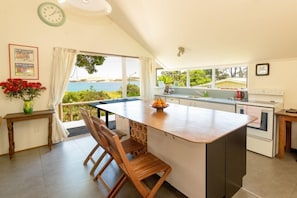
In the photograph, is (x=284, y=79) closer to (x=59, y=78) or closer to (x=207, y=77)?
(x=207, y=77)

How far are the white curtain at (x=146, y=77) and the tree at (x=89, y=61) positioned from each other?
1.12 m

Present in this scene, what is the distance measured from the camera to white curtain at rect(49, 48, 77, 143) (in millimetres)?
3513

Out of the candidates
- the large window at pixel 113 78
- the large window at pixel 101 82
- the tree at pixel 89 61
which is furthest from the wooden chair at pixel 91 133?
the tree at pixel 89 61

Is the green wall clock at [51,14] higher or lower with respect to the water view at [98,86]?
higher

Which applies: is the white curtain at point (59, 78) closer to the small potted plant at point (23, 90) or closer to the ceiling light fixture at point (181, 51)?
the small potted plant at point (23, 90)

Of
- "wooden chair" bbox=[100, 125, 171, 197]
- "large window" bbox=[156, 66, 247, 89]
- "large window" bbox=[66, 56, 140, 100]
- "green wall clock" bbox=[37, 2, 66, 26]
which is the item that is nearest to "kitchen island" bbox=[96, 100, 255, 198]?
"wooden chair" bbox=[100, 125, 171, 197]

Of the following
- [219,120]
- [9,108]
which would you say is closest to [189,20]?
[219,120]

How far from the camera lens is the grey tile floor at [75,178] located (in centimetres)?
198

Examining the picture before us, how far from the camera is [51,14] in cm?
344

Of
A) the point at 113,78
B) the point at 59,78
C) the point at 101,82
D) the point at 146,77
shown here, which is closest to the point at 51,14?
the point at 59,78

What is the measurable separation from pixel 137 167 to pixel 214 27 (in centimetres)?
273

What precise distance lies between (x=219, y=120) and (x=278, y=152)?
1707 millimetres

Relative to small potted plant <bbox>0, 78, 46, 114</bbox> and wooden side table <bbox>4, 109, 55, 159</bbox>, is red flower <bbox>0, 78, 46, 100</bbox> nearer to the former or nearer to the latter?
small potted plant <bbox>0, 78, 46, 114</bbox>

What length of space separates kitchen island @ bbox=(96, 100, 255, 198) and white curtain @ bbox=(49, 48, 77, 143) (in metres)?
2.25
